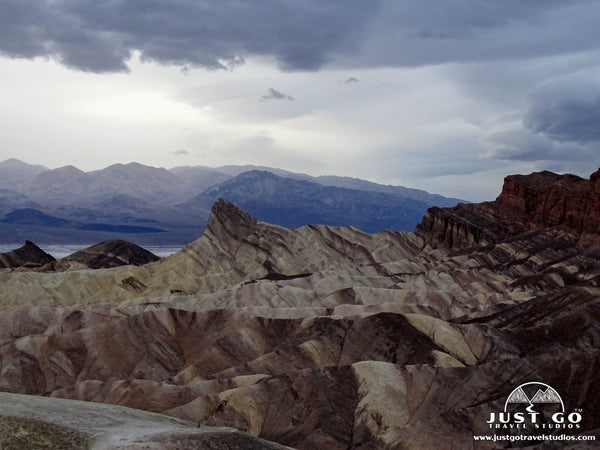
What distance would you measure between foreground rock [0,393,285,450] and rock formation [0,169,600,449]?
448 inches

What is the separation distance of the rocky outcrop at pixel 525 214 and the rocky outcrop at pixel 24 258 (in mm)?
85364

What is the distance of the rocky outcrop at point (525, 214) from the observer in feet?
381

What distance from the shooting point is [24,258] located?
507 ft

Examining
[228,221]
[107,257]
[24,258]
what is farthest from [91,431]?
[24,258]

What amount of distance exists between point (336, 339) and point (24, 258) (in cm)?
11042

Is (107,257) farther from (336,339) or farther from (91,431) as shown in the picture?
(91,431)

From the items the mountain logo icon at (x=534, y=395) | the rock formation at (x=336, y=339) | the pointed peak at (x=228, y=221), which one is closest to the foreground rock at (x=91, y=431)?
the rock formation at (x=336, y=339)

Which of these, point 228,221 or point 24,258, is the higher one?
point 228,221

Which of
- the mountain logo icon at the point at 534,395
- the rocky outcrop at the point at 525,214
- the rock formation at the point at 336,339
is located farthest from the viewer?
the rocky outcrop at the point at 525,214

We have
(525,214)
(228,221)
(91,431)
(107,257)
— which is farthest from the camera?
(107,257)

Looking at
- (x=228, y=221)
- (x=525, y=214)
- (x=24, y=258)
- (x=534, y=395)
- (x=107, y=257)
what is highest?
(x=525, y=214)

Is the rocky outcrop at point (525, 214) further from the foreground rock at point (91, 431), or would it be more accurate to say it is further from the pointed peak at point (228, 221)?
the foreground rock at point (91, 431)

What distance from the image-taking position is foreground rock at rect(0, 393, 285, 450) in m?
33.4

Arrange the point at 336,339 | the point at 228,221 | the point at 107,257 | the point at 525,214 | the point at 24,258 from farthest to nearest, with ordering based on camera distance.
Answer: the point at 107,257 < the point at 24,258 < the point at 228,221 < the point at 525,214 < the point at 336,339
